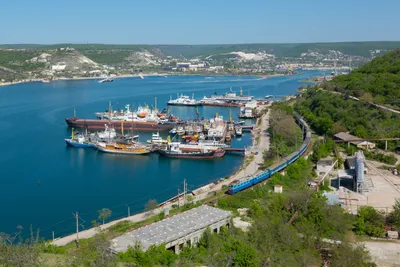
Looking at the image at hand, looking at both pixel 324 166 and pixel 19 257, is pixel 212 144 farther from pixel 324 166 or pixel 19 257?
pixel 19 257

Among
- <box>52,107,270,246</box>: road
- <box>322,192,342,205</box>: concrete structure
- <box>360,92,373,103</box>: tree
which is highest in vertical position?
<box>360,92,373,103</box>: tree

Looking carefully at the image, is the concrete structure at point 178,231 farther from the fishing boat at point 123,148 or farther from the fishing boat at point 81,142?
the fishing boat at point 81,142

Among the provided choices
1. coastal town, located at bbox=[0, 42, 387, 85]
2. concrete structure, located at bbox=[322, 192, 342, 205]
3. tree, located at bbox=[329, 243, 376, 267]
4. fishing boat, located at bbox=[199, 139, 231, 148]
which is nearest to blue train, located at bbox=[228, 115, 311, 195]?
concrete structure, located at bbox=[322, 192, 342, 205]

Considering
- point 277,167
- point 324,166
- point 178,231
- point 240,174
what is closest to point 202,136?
point 240,174

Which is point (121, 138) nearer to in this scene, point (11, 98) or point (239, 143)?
point (239, 143)

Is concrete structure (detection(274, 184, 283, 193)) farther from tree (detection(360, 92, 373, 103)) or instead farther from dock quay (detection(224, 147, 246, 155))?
tree (detection(360, 92, 373, 103))

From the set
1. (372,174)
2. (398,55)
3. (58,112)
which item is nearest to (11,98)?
(58,112)
